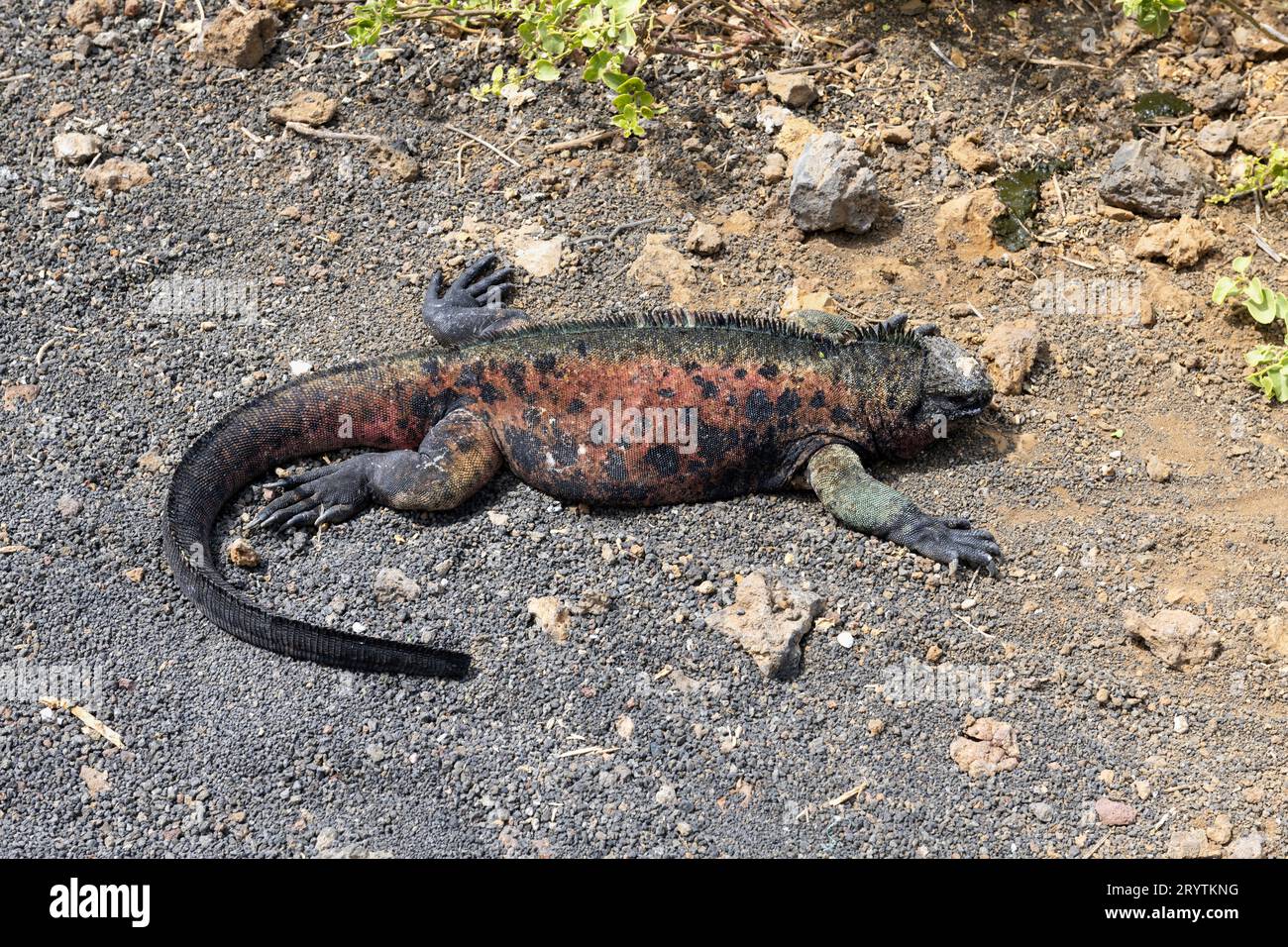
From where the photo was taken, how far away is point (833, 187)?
21.9 feet

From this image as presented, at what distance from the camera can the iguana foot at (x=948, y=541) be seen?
547cm

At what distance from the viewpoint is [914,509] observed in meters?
5.62

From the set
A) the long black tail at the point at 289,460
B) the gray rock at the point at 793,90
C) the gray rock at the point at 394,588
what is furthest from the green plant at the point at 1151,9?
the gray rock at the point at 394,588

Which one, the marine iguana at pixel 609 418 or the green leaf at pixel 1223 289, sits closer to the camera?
the marine iguana at pixel 609 418

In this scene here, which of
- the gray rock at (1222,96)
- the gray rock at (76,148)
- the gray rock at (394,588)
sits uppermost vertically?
the gray rock at (1222,96)

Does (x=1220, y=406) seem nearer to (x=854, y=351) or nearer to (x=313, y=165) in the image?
(x=854, y=351)

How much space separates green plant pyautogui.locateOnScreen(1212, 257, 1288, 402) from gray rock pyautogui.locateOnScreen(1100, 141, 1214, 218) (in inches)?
28.0

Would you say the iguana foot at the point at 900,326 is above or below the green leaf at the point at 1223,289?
below

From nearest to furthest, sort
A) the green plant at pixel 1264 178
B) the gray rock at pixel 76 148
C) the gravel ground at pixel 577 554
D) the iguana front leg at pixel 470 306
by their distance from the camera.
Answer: the gravel ground at pixel 577 554 → the iguana front leg at pixel 470 306 → the green plant at pixel 1264 178 → the gray rock at pixel 76 148

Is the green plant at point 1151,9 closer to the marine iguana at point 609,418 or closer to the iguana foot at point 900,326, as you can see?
the iguana foot at point 900,326

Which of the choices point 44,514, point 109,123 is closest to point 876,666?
point 44,514

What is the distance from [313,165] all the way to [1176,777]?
538 cm

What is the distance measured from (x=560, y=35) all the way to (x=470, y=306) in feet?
4.70

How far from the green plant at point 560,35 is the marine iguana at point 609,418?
136 centimetres
